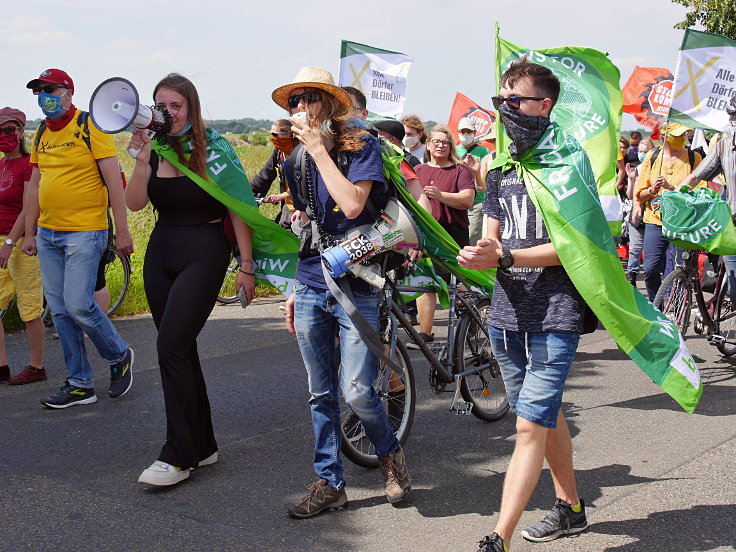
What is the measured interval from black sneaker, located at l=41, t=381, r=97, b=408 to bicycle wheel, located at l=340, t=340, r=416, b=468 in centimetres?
201

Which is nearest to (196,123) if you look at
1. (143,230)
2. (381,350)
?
(381,350)

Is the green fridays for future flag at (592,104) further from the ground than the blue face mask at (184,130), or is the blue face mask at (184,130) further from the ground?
the green fridays for future flag at (592,104)

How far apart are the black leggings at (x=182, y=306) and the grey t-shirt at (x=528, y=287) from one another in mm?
1626

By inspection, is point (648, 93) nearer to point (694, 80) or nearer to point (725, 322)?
point (694, 80)

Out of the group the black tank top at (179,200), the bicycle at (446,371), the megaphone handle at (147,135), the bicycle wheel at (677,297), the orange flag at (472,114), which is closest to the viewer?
the megaphone handle at (147,135)

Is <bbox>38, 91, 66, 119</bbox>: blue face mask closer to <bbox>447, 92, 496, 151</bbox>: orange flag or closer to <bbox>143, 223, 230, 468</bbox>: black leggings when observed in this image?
<bbox>143, 223, 230, 468</bbox>: black leggings

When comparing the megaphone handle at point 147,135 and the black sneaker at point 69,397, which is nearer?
the megaphone handle at point 147,135

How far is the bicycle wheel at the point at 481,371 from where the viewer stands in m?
5.49

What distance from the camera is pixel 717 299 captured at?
24.6 ft

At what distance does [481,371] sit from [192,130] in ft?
7.62

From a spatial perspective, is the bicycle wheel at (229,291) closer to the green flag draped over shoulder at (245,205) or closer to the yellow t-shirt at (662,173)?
the yellow t-shirt at (662,173)

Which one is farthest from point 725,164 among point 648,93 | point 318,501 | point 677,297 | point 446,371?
point 648,93

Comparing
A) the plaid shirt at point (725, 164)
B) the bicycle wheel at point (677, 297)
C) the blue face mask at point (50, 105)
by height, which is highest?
the blue face mask at point (50, 105)

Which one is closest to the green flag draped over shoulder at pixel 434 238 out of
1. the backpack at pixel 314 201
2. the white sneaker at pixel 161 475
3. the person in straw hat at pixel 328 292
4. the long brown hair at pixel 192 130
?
the backpack at pixel 314 201
